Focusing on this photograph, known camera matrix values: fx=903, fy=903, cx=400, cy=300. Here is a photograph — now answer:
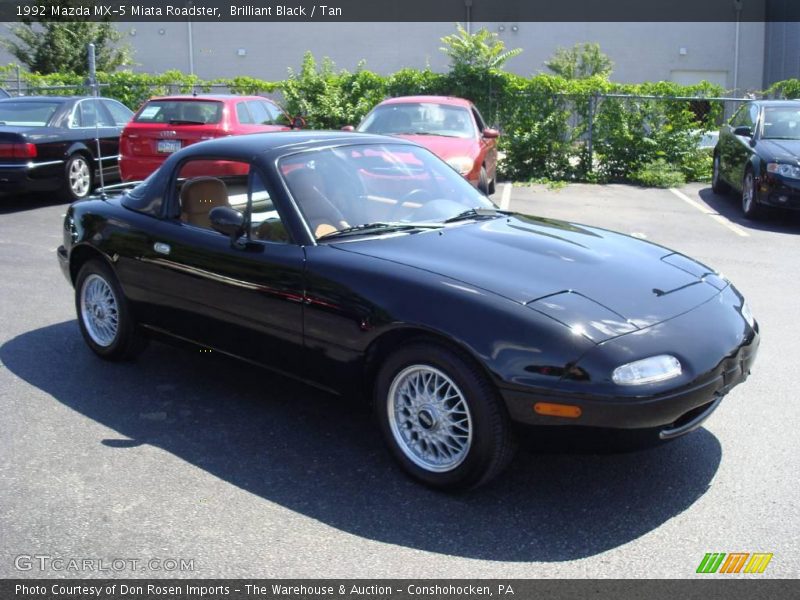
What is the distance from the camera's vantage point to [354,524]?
3725mm

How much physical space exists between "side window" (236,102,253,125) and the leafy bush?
703 centimetres

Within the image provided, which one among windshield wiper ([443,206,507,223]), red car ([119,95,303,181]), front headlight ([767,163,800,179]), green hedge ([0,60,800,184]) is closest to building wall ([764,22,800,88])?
green hedge ([0,60,800,184])

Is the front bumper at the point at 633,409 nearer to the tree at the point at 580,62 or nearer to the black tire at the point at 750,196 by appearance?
the black tire at the point at 750,196

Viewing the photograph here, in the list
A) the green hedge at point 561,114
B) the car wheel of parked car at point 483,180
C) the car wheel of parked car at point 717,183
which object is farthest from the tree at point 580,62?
the car wheel of parked car at point 483,180

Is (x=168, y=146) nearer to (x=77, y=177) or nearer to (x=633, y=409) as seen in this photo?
(x=77, y=177)

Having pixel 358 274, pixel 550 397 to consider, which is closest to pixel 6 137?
pixel 358 274

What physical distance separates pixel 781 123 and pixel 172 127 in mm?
8461

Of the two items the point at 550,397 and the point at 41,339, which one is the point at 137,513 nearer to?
the point at 550,397

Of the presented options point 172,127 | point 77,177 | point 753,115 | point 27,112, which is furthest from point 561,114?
point 27,112

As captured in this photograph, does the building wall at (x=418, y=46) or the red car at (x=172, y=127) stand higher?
the building wall at (x=418, y=46)

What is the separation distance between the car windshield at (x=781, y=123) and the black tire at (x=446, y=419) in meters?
10.2

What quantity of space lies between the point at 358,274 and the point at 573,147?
43.1ft

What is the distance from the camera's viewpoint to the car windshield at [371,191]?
4719 mm

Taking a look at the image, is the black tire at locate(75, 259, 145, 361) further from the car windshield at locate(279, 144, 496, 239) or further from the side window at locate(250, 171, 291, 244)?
the car windshield at locate(279, 144, 496, 239)
